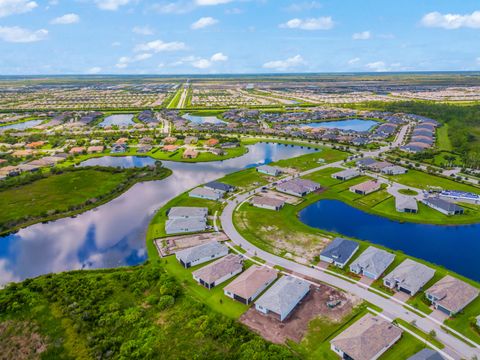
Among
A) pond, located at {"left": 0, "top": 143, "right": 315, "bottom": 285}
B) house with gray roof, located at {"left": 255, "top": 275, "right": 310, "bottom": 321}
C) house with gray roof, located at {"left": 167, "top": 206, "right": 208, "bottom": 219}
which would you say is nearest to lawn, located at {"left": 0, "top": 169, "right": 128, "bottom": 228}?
pond, located at {"left": 0, "top": 143, "right": 315, "bottom": 285}

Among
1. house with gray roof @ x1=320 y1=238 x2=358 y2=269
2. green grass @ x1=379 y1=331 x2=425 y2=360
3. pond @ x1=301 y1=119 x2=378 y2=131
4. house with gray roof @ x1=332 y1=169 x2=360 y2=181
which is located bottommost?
green grass @ x1=379 y1=331 x2=425 y2=360

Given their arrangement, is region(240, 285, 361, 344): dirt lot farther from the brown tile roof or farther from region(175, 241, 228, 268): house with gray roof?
region(175, 241, 228, 268): house with gray roof

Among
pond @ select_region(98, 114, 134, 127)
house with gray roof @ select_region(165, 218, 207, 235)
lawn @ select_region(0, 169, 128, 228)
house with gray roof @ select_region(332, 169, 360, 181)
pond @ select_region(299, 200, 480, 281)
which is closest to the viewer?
pond @ select_region(299, 200, 480, 281)

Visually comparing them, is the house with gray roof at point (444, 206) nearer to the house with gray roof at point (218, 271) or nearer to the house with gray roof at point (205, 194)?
the house with gray roof at point (218, 271)

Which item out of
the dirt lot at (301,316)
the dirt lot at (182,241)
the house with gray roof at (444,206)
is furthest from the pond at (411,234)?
the dirt lot at (182,241)

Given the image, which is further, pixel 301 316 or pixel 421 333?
pixel 301 316

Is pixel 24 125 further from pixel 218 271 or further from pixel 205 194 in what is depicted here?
pixel 218 271

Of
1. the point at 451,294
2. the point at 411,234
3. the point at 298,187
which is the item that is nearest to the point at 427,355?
the point at 451,294
